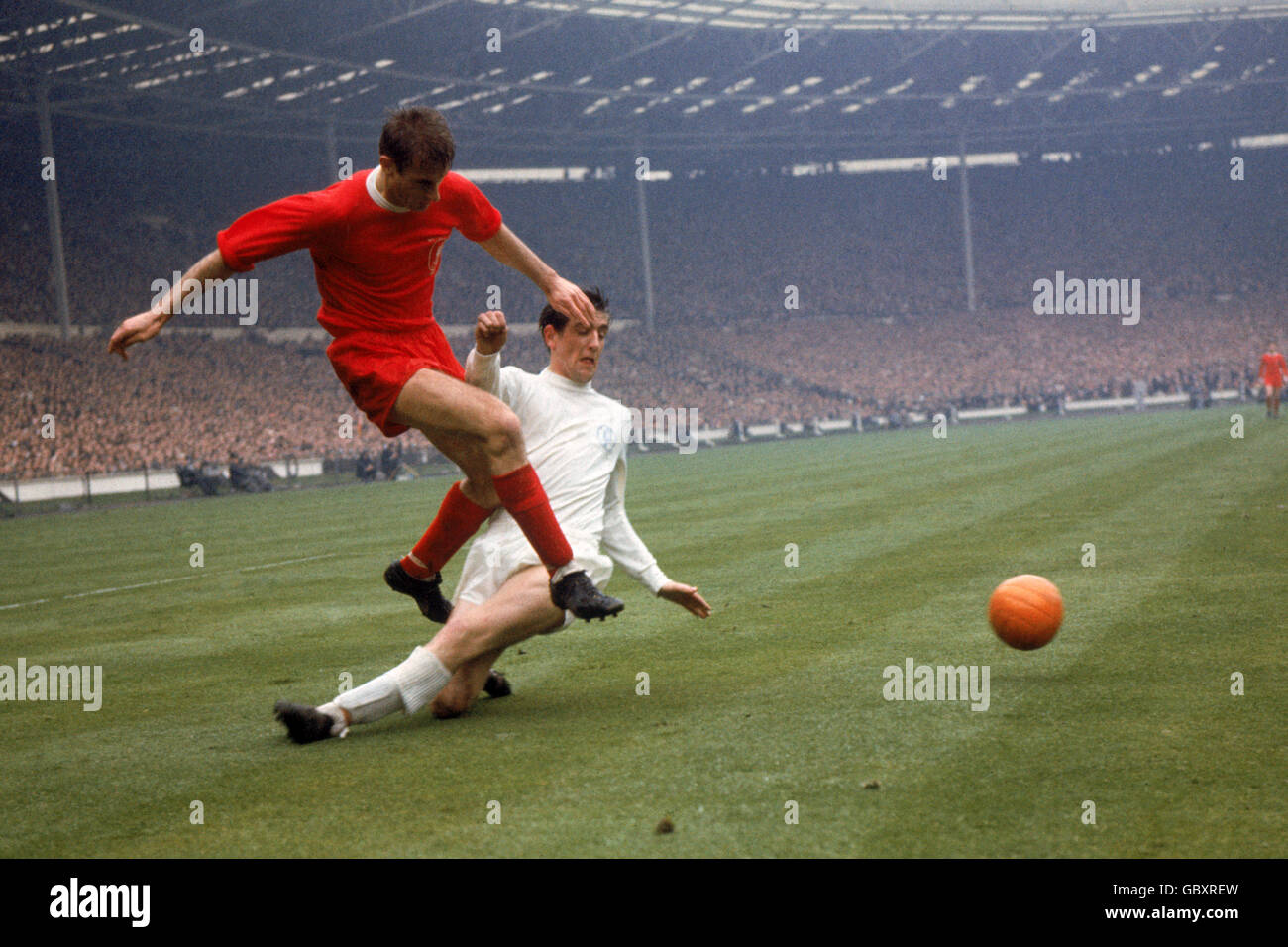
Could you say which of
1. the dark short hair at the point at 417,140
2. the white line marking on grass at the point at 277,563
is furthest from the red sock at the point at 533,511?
the white line marking on grass at the point at 277,563

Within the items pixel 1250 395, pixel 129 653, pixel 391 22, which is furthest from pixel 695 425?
pixel 129 653

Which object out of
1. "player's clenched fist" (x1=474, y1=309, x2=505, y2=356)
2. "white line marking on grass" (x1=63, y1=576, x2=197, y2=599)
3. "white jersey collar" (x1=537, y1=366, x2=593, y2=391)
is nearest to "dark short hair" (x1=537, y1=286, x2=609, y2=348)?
"white jersey collar" (x1=537, y1=366, x2=593, y2=391)

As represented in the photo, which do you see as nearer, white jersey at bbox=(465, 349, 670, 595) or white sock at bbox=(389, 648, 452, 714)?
white sock at bbox=(389, 648, 452, 714)

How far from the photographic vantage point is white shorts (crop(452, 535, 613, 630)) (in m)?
5.91

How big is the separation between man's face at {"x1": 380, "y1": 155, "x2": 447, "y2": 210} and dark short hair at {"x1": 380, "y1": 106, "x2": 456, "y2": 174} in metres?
0.03

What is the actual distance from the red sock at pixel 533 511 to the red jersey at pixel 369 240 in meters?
0.83

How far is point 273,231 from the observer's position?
5.26m

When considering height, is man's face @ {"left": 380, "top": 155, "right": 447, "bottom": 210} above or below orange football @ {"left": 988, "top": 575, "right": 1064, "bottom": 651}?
above

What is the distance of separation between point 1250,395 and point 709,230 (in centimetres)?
2778

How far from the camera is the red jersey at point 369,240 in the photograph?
5.35 meters

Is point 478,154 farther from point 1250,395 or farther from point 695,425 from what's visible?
point 1250,395

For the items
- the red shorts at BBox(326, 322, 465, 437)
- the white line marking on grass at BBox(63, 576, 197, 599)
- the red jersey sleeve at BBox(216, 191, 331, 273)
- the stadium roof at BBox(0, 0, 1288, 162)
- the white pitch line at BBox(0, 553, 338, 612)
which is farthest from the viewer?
the stadium roof at BBox(0, 0, 1288, 162)

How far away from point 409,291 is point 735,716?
241 cm

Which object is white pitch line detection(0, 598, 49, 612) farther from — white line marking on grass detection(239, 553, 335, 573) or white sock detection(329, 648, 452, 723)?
white sock detection(329, 648, 452, 723)
